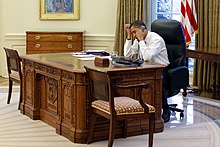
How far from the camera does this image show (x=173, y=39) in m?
5.96

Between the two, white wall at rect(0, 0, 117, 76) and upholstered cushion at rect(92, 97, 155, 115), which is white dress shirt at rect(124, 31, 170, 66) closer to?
upholstered cushion at rect(92, 97, 155, 115)

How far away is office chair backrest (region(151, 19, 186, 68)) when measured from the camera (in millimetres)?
5906

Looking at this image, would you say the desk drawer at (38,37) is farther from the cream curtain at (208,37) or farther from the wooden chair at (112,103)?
the wooden chair at (112,103)

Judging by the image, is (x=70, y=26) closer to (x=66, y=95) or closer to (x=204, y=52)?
(x=204, y=52)

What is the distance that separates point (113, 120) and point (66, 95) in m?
0.94

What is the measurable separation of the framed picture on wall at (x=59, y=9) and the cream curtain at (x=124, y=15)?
95 cm

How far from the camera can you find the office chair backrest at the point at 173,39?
5906mm

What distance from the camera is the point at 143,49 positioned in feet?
17.9

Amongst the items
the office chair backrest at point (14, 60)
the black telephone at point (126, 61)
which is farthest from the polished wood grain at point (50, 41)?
the black telephone at point (126, 61)

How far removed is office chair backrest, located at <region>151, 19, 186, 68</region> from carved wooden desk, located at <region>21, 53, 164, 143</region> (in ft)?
2.94

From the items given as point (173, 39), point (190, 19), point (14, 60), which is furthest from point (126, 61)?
point (190, 19)

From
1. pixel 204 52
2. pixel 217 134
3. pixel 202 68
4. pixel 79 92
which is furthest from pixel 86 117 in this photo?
pixel 202 68

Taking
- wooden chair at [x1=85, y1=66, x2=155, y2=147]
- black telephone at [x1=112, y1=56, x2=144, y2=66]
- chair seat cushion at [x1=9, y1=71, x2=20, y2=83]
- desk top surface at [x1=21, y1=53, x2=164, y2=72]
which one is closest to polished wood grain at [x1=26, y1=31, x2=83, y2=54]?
chair seat cushion at [x1=9, y1=71, x2=20, y2=83]

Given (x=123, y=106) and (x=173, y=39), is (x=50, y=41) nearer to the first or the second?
(x=173, y=39)
